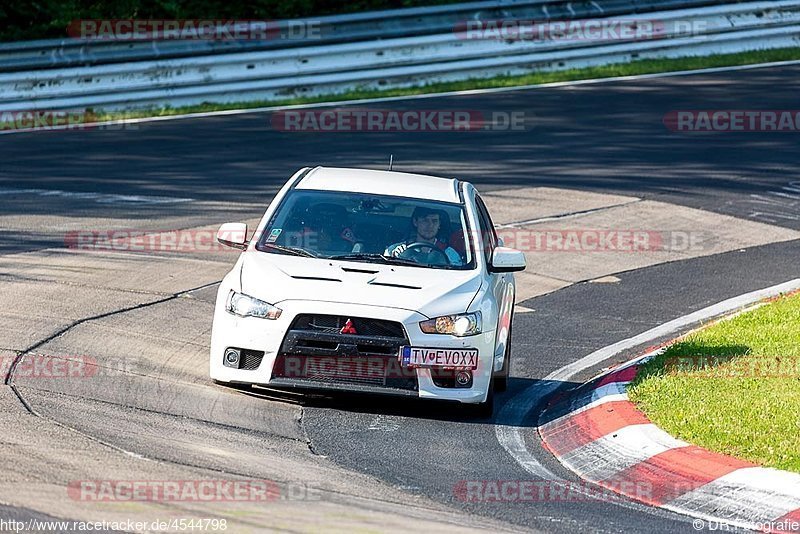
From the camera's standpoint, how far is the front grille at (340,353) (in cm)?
852

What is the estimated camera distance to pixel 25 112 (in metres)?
20.4

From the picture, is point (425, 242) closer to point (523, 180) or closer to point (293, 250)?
point (293, 250)

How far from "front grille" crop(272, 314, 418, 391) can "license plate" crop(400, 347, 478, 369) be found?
2.3 inches

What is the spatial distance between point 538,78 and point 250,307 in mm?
16067

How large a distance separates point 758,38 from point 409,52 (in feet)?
23.9

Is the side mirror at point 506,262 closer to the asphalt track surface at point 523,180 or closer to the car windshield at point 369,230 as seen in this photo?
the car windshield at point 369,230

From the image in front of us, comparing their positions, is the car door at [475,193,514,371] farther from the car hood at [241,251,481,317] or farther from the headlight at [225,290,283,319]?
the headlight at [225,290,283,319]

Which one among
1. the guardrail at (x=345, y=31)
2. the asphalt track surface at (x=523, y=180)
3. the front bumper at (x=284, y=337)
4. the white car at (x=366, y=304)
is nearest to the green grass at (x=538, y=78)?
the asphalt track surface at (x=523, y=180)

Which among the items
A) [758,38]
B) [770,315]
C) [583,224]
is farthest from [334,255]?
[758,38]

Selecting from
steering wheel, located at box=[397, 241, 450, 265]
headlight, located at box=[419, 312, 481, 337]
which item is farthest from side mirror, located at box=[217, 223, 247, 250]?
headlight, located at box=[419, 312, 481, 337]

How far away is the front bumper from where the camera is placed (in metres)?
8.56

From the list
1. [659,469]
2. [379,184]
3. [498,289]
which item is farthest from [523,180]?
[659,469]

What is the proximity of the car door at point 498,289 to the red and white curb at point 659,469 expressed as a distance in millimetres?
575

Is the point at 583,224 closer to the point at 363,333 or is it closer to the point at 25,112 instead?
the point at 363,333
